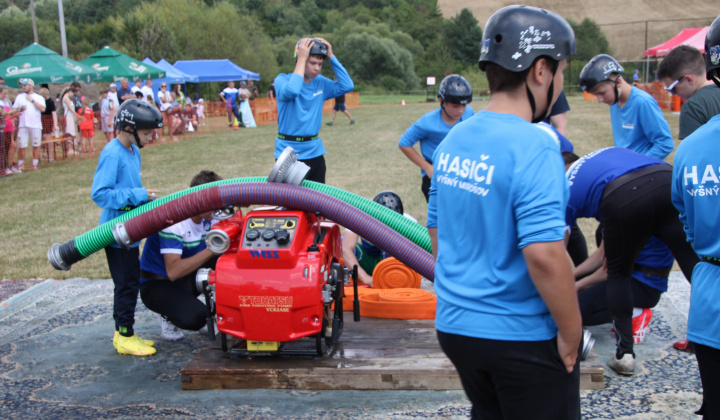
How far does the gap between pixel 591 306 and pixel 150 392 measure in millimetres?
3050

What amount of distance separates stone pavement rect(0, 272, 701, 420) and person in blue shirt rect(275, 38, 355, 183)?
240 cm

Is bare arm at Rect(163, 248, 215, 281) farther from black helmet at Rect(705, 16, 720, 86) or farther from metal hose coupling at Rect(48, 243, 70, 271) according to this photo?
black helmet at Rect(705, 16, 720, 86)

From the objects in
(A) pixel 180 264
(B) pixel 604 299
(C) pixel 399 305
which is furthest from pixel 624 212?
(A) pixel 180 264

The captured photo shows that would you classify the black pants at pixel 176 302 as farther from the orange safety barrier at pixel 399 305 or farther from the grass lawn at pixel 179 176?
the grass lawn at pixel 179 176

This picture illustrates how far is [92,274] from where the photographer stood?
6.97m

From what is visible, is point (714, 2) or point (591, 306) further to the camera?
point (714, 2)

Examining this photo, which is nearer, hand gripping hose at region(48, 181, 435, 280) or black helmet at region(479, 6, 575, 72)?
black helmet at region(479, 6, 575, 72)

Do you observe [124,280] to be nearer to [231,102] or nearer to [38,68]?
[38,68]

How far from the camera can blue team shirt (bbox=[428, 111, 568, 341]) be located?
5.73 feet

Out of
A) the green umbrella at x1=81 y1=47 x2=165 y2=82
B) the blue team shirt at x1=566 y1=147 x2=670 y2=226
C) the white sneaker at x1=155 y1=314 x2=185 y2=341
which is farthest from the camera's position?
the green umbrella at x1=81 y1=47 x2=165 y2=82

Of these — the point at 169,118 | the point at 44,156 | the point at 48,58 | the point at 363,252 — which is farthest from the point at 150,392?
the point at 169,118

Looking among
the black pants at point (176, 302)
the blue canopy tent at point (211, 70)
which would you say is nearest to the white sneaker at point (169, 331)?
the black pants at point (176, 302)

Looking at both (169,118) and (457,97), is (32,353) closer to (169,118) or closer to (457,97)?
(457,97)

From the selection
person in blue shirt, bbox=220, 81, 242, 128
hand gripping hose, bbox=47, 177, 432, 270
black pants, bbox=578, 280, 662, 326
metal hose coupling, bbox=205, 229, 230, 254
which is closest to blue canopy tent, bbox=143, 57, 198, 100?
person in blue shirt, bbox=220, 81, 242, 128
